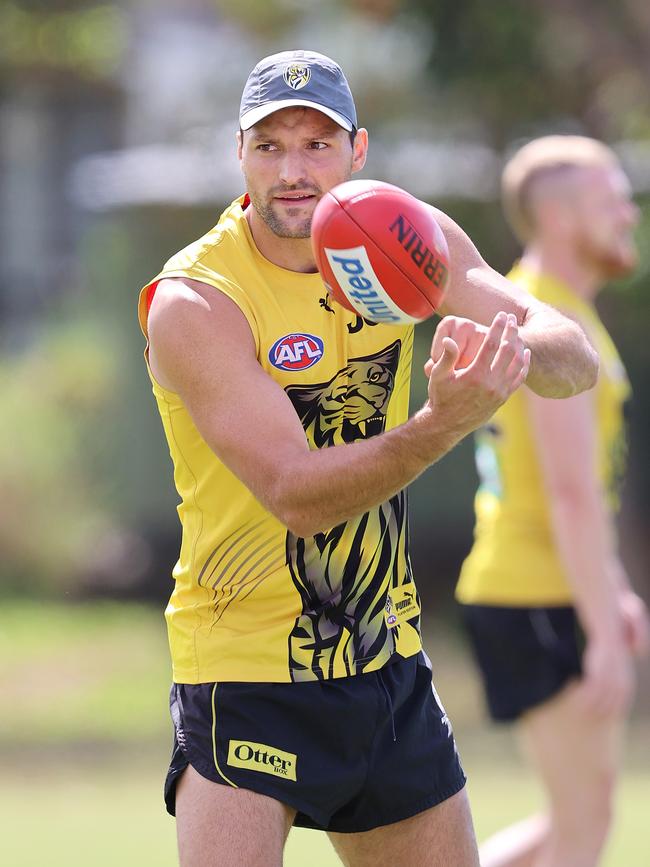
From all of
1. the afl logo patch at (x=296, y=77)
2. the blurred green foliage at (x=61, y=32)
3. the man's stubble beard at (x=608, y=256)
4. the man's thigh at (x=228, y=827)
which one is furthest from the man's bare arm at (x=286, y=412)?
the blurred green foliage at (x=61, y=32)

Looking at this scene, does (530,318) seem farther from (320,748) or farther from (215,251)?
(320,748)

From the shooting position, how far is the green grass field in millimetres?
7789

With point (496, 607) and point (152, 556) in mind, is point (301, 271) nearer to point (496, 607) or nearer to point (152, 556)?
point (496, 607)

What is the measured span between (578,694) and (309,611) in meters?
2.04

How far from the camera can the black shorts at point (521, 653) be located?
548 centimetres

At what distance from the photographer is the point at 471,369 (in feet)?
10.4

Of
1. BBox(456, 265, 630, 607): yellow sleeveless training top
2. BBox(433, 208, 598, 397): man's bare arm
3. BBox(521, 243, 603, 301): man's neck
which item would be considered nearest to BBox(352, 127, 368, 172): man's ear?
BBox(433, 208, 598, 397): man's bare arm

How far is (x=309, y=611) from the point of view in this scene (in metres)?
3.70

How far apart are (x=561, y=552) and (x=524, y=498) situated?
1.02 feet

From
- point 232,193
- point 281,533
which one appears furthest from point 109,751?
point 281,533

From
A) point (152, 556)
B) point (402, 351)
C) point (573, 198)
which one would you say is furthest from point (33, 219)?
point (402, 351)

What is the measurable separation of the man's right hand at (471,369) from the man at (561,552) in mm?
2142

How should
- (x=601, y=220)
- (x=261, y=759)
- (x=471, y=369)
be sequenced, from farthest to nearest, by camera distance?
(x=601, y=220), (x=261, y=759), (x=471, y=369)

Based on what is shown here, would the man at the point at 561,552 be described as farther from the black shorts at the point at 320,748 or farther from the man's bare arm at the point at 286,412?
the man's bare arm at the point at 286,412
